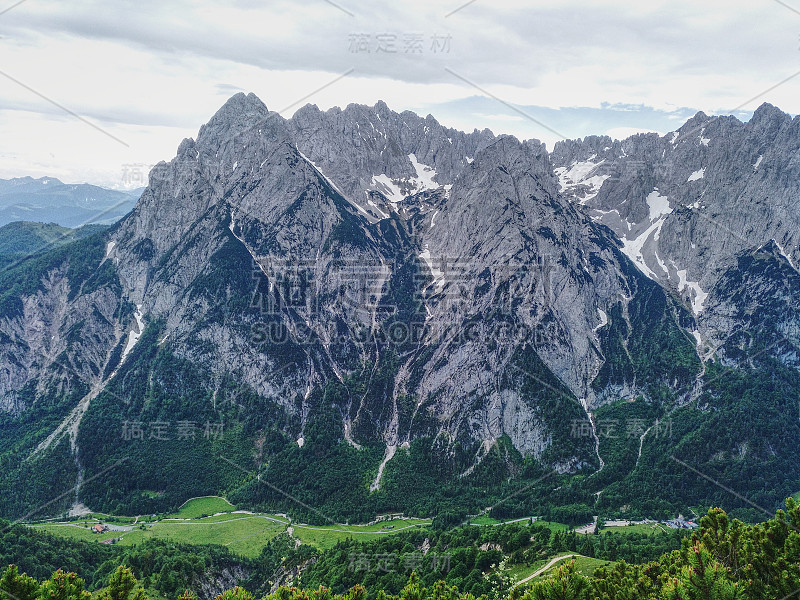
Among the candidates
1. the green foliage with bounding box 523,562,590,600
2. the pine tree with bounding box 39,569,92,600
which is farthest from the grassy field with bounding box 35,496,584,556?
the green foliage with bounding box 523,562,590,600

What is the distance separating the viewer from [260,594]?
476 feet

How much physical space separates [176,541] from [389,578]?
3065 inches

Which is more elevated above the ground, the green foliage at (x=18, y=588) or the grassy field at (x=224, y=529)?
the green foliage at (x=18, y=588)

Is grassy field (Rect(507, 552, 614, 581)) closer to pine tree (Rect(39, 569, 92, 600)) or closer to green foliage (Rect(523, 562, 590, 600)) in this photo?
green foliage (Rect(523, 562, 590, 600))

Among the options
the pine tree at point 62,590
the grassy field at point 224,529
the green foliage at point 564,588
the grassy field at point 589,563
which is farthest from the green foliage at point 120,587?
the grassy field at point 224,529

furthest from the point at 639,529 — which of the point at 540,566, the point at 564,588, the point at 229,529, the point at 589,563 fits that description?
A: the point at 564,588

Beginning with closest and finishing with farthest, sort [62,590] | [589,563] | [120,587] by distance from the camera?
[62,590] < [120,587] < [589,563]

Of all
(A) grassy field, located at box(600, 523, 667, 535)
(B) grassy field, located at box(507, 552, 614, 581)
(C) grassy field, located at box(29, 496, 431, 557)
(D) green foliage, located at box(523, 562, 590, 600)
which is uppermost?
(D) green foliage, located at box(523, 562, 590, 600)

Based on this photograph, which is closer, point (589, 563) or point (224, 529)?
point (589, 563)

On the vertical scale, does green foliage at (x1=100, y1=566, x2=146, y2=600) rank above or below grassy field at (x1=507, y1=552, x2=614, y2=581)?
above

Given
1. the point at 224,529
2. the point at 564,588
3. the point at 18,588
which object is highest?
the point at 564,588

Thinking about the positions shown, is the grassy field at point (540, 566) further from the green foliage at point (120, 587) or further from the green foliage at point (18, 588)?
the green foliage at point (18, 588)

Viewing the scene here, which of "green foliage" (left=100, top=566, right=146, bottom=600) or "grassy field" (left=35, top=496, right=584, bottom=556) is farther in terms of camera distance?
"grassy field" (left=35, top=496, right=584, bottom=556)

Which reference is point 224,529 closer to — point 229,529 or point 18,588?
point 229,529
